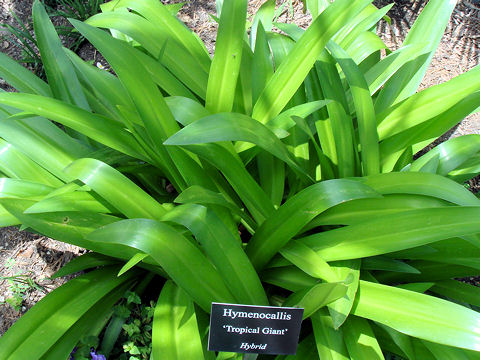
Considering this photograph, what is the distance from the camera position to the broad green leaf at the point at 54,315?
3.50 feet

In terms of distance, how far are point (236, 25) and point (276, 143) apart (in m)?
0.39

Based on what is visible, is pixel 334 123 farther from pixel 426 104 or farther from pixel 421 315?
pixel 421 315

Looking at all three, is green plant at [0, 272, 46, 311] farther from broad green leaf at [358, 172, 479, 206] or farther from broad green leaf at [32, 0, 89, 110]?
broad green leaf at [358, 172, 479, 206]

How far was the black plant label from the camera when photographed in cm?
100

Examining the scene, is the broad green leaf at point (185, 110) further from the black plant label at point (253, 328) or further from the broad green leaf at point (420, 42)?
the broad green leaf at point (420, 42)

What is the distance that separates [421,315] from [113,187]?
809 mm

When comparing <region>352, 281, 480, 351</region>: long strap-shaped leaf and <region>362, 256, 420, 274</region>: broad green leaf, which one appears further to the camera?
<region>362, 256, 420, 274</region>: broad green leaf

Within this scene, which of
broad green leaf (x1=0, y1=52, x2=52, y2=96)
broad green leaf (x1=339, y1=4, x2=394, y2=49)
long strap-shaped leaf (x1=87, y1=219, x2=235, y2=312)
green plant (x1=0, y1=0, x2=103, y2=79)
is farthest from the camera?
green plant (x1=0, y1=0, x2=103, y2=79)

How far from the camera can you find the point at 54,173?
1.31 meters

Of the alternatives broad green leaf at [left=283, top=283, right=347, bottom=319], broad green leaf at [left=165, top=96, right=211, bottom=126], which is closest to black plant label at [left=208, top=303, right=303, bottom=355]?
broad green leaf at [left=283, top=283, right=347, bottom=319]

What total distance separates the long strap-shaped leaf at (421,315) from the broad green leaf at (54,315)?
2.40 feet

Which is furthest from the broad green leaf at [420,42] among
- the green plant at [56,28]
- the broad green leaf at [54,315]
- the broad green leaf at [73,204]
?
the green plant at [56,28]

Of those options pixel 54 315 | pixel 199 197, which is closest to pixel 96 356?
pixel 54 315

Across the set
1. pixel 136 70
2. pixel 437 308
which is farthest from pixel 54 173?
pixel 437 308
